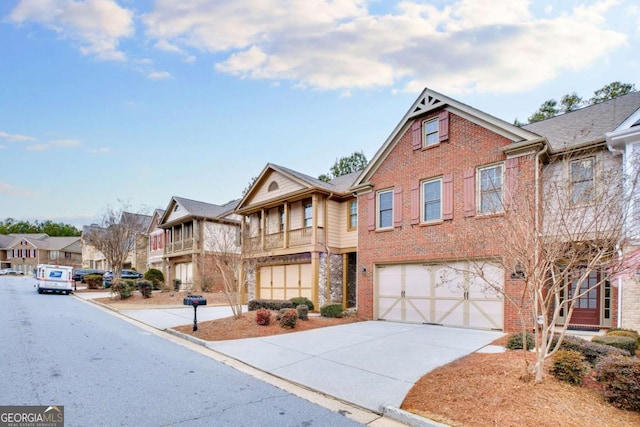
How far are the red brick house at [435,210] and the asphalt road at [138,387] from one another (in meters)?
7.08

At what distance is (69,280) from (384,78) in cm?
2741

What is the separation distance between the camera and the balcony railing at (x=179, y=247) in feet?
101

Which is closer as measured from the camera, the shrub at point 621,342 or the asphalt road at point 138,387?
the asphalt road at point 138,387

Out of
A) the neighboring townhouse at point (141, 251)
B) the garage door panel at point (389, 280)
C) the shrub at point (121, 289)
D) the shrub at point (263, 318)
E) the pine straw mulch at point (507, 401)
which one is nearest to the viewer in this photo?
the pine straw mulch at point (507, 401)

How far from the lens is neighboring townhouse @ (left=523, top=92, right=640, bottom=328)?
9.95 meters

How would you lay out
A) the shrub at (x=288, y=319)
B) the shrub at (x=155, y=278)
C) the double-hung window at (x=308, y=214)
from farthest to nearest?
the shrub at (x=155, y=278)
the double-hung window at (x=308, y=214)
the shrub at (x=288, y=319)

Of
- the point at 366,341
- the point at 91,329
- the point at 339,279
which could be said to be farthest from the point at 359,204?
the point at 91,329

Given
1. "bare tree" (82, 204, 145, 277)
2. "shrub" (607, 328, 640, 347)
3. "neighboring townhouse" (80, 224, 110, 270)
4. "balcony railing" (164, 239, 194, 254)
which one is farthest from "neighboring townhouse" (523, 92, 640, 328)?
"neighboring townhouse" (80, 224, 110, 270)

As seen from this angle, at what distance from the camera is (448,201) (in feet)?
42.4

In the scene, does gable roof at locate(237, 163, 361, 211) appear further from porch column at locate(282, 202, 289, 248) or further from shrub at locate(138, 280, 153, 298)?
shrub at locate(138, 280, 153, 298)

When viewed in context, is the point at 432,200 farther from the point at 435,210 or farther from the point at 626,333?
the point at 626,333

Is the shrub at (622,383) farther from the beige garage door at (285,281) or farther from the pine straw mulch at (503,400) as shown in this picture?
the beige garage door at (285,281)

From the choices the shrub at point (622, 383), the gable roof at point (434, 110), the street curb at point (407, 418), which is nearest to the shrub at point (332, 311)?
the gable roof at point (434, 110)

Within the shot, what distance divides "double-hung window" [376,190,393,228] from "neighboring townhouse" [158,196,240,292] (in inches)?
624
